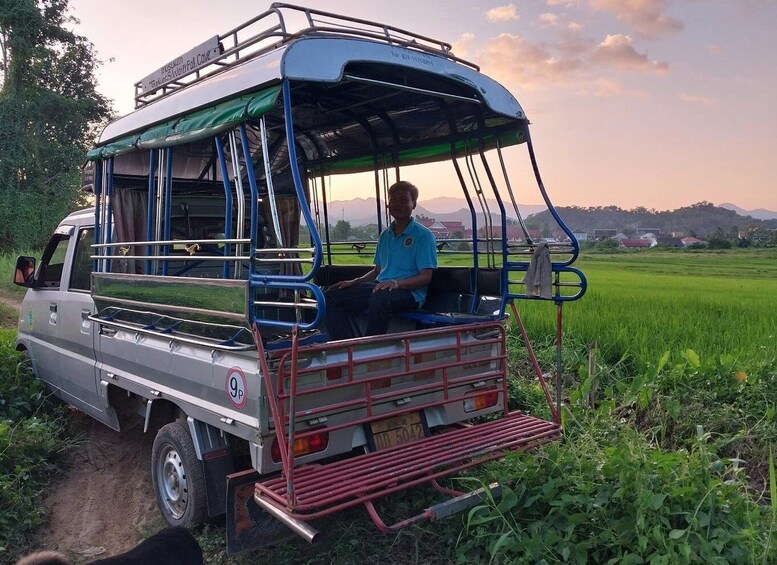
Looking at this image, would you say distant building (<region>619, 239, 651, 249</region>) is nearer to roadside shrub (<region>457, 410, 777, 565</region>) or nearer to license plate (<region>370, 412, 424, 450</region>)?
roadside shrub (<region>457, 410, 777, 565</region>)

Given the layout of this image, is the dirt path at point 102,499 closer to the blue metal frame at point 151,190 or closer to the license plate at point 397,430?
the license plate at point 397,430

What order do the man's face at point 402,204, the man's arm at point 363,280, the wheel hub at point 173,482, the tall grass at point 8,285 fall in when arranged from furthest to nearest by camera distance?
the tall grass at point 8,285, the man's arm at point 363,280, the man's face at point 402,204, the wheel hub at point 173,482

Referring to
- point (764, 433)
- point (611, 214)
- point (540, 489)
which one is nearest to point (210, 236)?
point (540, 489)

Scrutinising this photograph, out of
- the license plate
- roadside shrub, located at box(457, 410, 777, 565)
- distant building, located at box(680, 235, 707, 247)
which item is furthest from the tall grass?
distant building, located at box(680, 235, 707, 247)

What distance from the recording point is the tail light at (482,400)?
13.8ft

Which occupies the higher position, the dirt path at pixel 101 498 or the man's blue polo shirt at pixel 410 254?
the man's blue polo shirt at pixel 410 254

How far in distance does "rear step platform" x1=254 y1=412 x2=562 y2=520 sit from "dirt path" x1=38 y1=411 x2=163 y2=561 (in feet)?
5.16

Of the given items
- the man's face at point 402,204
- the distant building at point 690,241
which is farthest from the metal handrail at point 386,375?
the distant building at point 690,241

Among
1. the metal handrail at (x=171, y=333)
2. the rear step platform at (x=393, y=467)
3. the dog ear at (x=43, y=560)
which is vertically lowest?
the dog ear at (x=43, y=560)

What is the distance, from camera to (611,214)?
50.2 metres

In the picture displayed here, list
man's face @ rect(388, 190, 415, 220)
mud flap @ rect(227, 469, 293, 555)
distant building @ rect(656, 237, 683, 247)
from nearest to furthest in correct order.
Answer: mud flap @ rect(227, 469, 293, 555)
man's face @ rect(388, 190, 415, 220)
distant building @ rect(656, 237, 683, 247)

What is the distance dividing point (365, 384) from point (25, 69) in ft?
87.7

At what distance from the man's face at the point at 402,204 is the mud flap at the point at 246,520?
2.38m

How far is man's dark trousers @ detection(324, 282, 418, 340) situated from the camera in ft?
14.8
